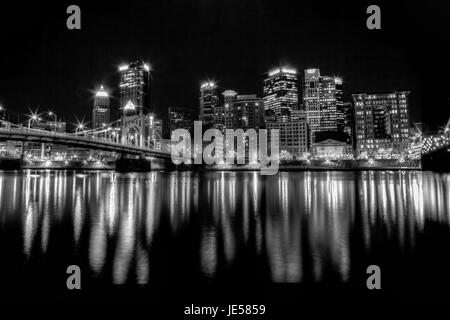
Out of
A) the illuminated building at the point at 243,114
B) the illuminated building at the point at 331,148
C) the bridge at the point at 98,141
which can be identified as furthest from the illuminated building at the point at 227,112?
the bridge at the point at 98,141

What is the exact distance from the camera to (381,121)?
516 feet

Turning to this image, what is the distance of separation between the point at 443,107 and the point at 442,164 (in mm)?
27105

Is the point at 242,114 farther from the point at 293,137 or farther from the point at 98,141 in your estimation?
the point at 98,141

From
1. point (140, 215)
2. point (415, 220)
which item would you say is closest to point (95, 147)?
point (140, 215)

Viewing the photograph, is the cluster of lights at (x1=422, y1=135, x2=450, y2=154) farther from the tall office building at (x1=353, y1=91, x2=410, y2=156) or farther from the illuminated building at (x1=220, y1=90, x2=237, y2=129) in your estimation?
→ the illuminated building at (x1=220, y1=90, x2=237, y2=129)

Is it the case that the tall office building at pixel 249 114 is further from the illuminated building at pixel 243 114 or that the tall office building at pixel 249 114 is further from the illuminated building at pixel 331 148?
the illuminated building at pixel 331 148

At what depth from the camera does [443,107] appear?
9175cm

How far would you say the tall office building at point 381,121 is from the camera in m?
149

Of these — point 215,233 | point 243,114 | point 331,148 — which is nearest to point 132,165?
point 215,233

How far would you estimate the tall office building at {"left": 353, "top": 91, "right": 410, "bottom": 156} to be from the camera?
149 m

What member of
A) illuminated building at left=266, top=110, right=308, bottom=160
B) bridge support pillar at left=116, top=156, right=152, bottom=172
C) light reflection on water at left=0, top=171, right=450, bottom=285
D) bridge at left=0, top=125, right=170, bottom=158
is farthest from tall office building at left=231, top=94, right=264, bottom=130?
light reflection on water at left=0, top=171, right=450, bottom=285

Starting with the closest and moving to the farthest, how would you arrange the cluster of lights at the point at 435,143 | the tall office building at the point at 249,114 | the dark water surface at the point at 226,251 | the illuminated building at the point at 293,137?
the dark water surface at the point at 226,251
the cluster of lights at the point at 435,143
the illuminated building at the point at 293,137
the tall office building at the point at 249,114

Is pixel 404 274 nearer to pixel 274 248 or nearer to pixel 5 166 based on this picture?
pixel 274 248
